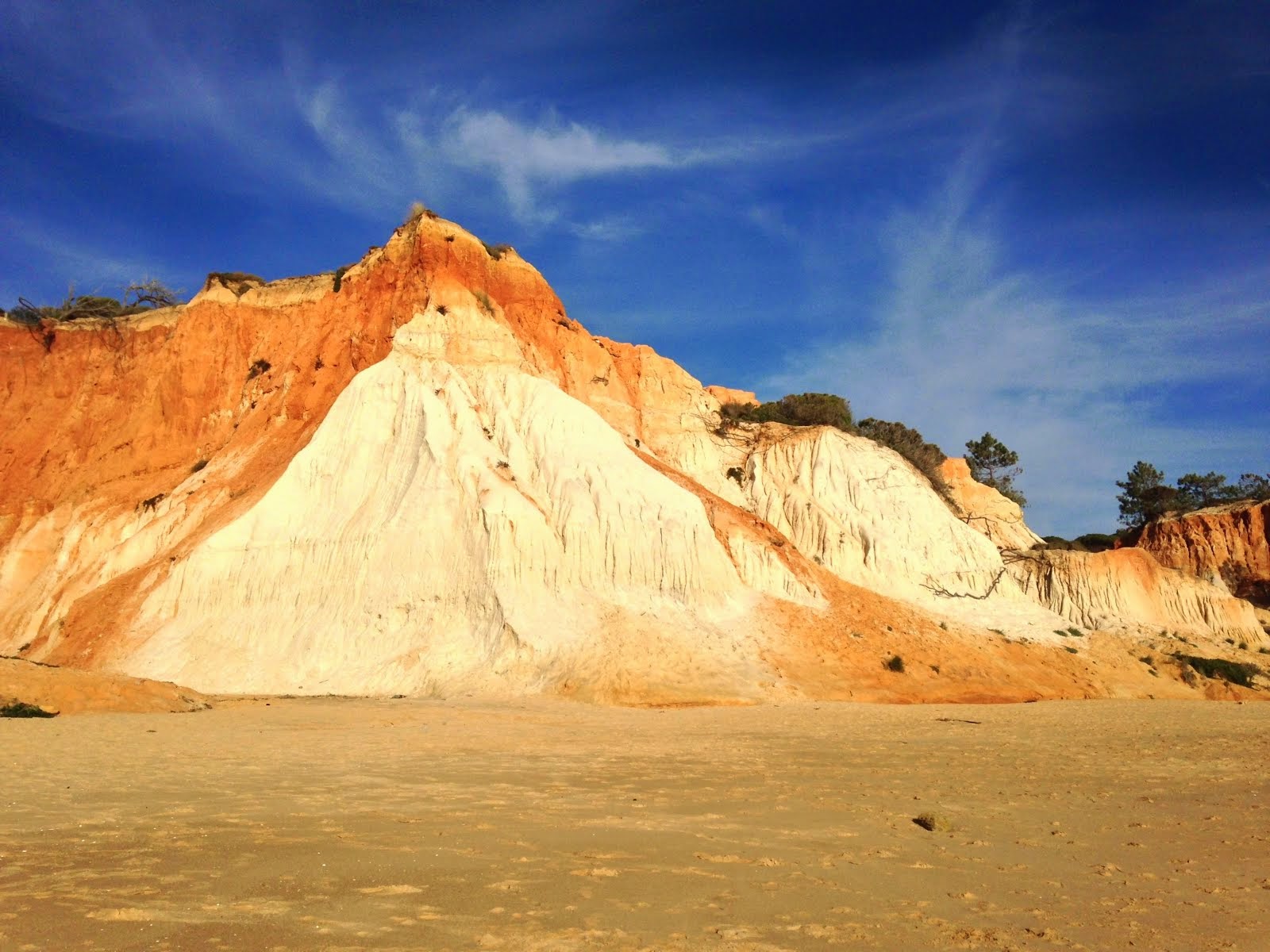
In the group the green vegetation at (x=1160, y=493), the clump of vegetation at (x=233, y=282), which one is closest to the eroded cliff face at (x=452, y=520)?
the clump of vegetation at (x=233, y=282)

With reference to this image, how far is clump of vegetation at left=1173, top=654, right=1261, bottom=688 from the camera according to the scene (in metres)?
24.5

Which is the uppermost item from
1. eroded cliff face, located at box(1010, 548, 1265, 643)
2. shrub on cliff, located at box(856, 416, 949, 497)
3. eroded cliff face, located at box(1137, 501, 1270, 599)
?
shrub on cliff, located at box(856, 416, 949, 497)

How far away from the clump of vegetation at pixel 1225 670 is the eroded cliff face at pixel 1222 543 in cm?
951

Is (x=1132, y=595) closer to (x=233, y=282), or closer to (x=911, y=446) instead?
(x=911, y=446)

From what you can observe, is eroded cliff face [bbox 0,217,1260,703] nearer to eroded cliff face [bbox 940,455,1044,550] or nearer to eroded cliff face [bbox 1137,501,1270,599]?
eroded cliff face [bbox 940,455,1044,550]

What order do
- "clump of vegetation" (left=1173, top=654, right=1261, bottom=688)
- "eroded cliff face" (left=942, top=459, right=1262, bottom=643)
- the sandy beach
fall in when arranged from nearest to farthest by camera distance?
the sandy beach < "clump of vegetation" (left=1173, top=654, right=1261, bottom=688) < "eroded cliff face" (left=942, top=459, right=1262, bottom=643)

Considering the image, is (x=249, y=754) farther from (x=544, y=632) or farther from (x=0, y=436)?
(x=0, y=436)

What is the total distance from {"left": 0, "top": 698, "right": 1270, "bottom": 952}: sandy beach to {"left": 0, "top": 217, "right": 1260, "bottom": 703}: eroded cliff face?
27.1 ft

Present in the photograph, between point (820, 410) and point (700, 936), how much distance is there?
34.4 metres

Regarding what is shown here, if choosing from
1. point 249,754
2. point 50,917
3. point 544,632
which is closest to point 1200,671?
point 544,632

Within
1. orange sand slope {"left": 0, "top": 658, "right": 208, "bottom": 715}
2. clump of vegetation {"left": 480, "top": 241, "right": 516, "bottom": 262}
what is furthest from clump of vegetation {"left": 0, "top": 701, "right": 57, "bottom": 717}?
clump of vegetation {"left": 480, "top": 241, "right": 516, "bottom": 262}

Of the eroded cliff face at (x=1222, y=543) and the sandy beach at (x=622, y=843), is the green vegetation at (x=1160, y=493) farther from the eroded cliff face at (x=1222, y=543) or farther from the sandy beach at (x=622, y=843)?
the sandy beach at (x=622, y=843)

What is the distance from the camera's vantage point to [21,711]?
47.5ft

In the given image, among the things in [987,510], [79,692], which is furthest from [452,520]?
[987,510]
